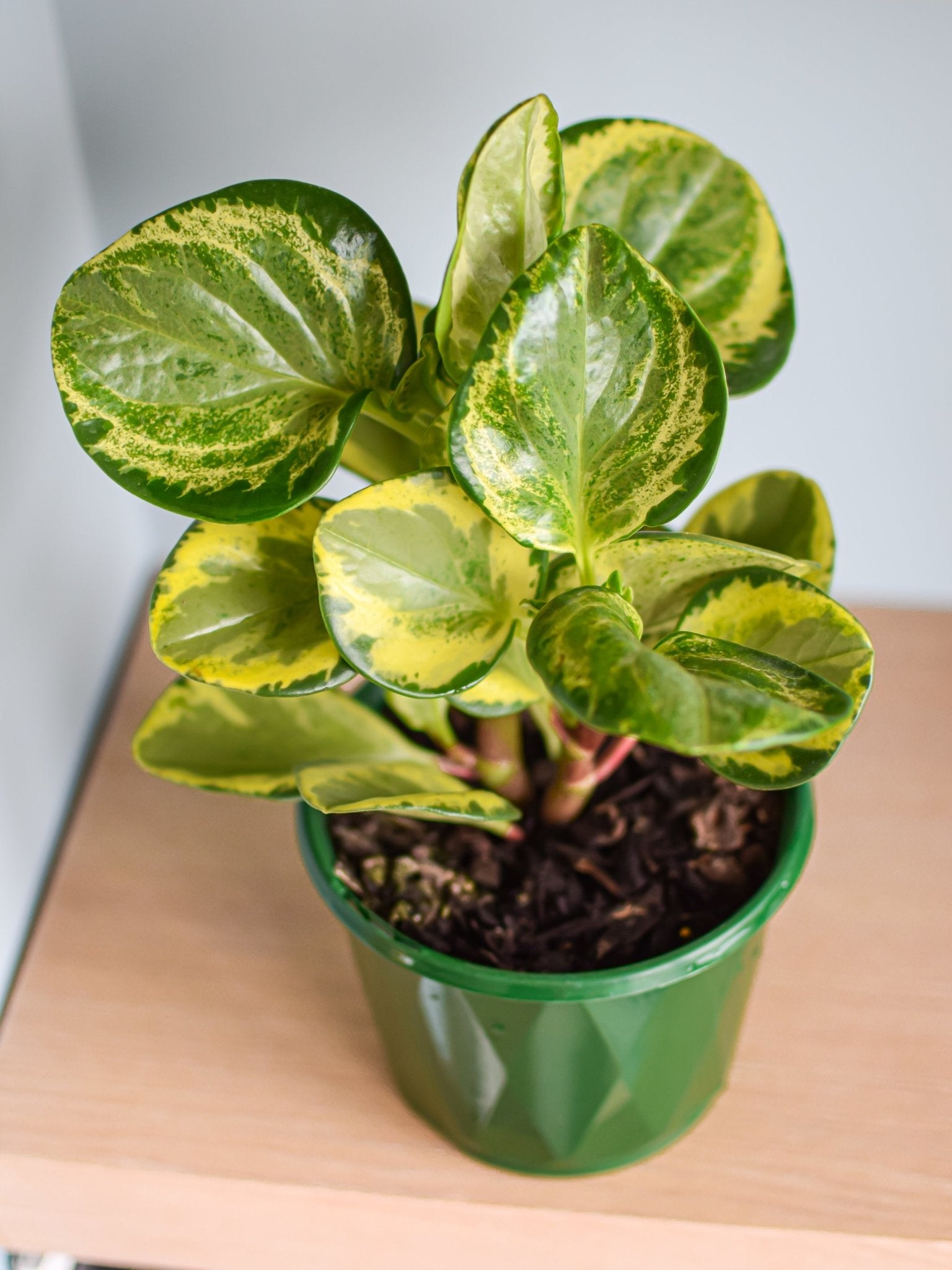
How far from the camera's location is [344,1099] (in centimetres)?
62

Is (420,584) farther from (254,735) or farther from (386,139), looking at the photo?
(386,139)

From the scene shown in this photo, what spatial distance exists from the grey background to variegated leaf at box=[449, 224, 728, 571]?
35 centimetres

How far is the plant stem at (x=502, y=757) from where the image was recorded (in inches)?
21.5

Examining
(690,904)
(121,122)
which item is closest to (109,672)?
(121,122)

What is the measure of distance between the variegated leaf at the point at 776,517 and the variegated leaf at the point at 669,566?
39 mm

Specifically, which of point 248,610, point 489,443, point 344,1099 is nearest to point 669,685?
point 489,443

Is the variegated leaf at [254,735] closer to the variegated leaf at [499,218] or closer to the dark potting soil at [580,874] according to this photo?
the dark potting soil at [580,874]

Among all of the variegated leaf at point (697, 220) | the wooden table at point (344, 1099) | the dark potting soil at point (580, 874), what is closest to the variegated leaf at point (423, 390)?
the variegated leaf at point (697, 220)

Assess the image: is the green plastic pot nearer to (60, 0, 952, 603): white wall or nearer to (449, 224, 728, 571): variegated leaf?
(449, 224, 728, 571): variegated leaf

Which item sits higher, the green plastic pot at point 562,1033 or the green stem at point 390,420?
the green stem at point 390,420

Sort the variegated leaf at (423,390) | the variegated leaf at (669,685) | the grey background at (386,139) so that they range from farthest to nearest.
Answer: the grey background at (386,139) < the variegated leaf at (423,390) < the variegated leaf at (669,685)

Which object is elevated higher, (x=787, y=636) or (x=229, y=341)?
(x=229, y=341)

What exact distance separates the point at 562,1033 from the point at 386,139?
50 centimetres

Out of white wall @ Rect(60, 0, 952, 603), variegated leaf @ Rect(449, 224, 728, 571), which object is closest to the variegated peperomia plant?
variegated leaf @ Rect(449, 224, 728, 571)
